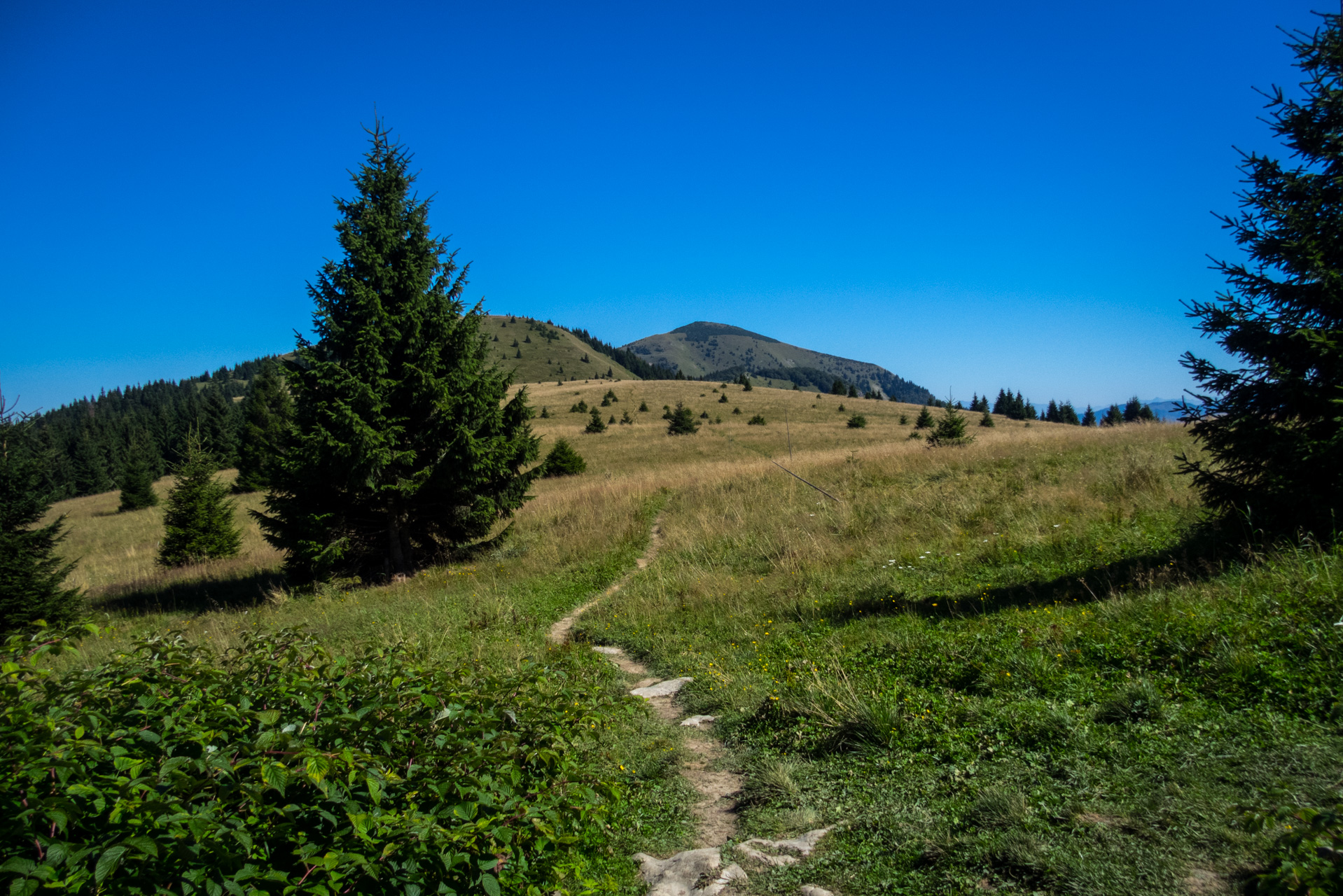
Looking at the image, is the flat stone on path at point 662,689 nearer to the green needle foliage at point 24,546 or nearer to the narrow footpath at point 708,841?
the narrow footpath at point 708,841

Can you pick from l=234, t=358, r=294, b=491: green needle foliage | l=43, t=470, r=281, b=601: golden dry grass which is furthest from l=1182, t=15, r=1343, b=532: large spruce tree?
l=234, t=358, r=294, b=491: green needle foliage

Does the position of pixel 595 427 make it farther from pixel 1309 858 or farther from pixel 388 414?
pixel 1309 858

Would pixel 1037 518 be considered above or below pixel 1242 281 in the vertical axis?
below

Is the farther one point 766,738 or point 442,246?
point 442,246

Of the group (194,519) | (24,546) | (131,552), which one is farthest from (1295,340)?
(131,552)

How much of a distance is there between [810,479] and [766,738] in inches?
476

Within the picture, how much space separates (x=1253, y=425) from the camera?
6805mm

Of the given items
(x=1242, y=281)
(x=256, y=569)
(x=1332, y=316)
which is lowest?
(x=256, y=569)

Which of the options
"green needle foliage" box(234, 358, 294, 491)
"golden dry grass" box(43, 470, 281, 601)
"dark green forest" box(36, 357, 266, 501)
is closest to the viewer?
"golden dry grass" box(43, 470, 281, 601)

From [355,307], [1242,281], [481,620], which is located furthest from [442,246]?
[1242,281]

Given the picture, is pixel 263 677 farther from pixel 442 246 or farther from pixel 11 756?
pixel 442 246

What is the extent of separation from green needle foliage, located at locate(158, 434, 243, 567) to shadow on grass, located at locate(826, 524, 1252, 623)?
22164 millimetres

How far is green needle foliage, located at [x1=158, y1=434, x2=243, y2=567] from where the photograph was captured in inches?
814

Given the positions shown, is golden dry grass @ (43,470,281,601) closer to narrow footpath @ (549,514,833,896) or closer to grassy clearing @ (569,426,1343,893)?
grassy clearing @ (569,426,1343,893)
